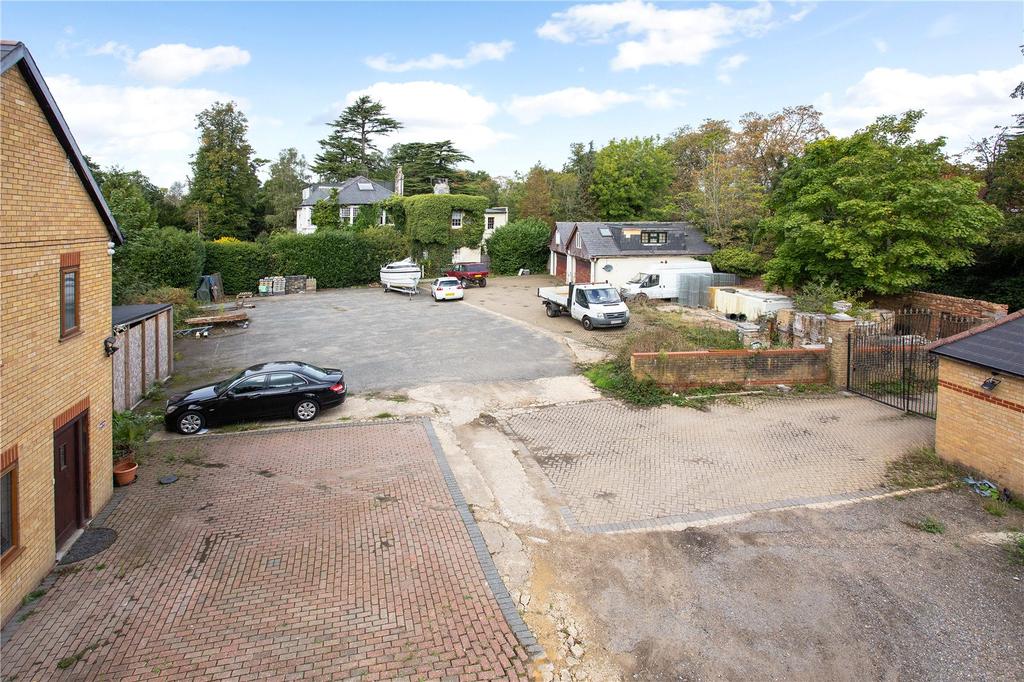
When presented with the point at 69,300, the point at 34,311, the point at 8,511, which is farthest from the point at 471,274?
the point at 8,511

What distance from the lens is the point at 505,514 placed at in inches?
403

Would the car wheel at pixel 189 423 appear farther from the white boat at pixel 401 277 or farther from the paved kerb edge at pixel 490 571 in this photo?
the white boat at pixel 401 277

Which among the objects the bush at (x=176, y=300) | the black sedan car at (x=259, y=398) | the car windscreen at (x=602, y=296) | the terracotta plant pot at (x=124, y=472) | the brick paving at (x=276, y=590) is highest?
the car windscreen at (x=602, y=296)

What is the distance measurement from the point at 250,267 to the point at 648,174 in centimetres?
3061

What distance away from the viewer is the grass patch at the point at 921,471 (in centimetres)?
1129

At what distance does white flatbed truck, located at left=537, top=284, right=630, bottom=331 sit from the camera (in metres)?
25.0

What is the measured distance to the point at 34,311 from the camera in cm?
799

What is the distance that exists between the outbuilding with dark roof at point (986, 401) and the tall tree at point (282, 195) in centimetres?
5307

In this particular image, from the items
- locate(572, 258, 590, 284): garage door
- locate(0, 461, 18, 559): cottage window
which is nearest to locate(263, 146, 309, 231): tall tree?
locate(572, 258, 590, 284): garage door

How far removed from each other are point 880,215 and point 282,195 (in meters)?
50.5

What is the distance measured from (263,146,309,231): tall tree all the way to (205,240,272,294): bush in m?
18.6

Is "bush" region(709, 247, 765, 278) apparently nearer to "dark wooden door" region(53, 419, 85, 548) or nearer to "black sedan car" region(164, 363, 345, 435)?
"black sedan car" region(164, 363, 345, 435)

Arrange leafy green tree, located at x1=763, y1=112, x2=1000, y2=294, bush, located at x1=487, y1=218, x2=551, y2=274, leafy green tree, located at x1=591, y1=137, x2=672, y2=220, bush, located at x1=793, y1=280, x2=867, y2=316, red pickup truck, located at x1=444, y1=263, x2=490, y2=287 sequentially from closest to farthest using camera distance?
bush, located at x1=793, y1=280, x2=867, y2=316
leafy green tree, located at x1=763, y1=112, x2=1000, y2=294
red pickup truck, located at x1=444, y1=263, x2=490, y2=287
bush, located at x1=487, y1=218, x2=551, y2=274
leafy green tree, located at x1=591, y1=137, x2=672, y2=220

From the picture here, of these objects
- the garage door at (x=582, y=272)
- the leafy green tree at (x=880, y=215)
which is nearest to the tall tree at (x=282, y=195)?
the garage door at (x=582, y=272)
